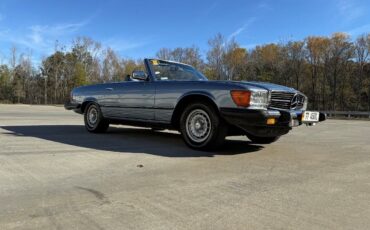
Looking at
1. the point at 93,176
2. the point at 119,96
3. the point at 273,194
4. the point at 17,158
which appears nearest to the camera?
the point at 273,194

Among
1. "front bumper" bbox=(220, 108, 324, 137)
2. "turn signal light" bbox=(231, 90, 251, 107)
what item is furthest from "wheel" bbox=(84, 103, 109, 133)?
"turn signal light" bbox=(231, 90, 251, 107)

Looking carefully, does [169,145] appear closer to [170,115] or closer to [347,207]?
[170,115]

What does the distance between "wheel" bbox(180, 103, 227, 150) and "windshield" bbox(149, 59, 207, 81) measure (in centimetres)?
125

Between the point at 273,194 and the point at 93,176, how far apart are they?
2.13 metres

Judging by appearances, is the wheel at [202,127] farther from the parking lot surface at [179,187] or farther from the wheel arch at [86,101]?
the wheel arch at [86,101]

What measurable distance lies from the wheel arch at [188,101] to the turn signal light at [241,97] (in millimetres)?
384

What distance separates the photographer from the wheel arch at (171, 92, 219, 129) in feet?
20.9

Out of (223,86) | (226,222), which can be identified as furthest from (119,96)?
(226,222)

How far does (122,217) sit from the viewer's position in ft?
10.5

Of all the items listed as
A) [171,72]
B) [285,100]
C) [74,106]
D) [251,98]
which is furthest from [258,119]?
[74,106]

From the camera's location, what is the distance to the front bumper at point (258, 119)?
19.1ft

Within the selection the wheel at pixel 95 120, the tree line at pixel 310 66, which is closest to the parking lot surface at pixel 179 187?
the wheel at pixel 95 120

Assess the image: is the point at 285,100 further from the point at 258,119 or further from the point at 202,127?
the point at 202,127

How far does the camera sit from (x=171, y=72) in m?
7.96
